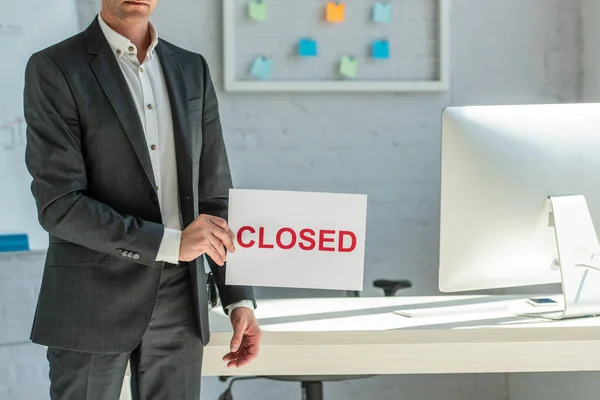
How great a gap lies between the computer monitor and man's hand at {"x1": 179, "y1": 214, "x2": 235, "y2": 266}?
0.69 meters

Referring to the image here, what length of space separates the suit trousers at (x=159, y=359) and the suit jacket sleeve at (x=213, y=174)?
0.48 feet

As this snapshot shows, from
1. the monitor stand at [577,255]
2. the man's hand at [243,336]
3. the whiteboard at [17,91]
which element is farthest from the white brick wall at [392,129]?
the man's hand at [243,336]

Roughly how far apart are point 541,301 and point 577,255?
1.25 ft

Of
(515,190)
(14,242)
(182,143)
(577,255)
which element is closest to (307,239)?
(182,143)

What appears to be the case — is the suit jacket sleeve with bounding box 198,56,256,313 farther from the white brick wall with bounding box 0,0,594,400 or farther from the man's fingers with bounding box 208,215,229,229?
the white brick wall with bounding box 0,0,594,400

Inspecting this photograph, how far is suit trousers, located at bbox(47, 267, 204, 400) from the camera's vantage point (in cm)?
142

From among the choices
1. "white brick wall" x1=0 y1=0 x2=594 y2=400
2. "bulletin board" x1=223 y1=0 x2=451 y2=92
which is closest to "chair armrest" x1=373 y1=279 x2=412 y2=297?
"white brick wall" x1=0 y1=0 x2=594 y2=400

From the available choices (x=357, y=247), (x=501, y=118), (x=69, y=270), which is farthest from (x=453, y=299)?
(x=69, y=270)

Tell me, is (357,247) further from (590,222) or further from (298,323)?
(590,222)

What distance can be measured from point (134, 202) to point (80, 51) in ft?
0.93

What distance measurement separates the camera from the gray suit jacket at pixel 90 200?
138 centimetres

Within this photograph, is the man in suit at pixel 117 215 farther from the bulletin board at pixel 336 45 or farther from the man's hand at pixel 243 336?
the bulletin board at pixel 336 45

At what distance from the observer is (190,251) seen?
141cm

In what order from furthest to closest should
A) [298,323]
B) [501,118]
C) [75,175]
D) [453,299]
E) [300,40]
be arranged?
[300,40] < [453,299] < [298,323] < [501,118] < [75,175]
